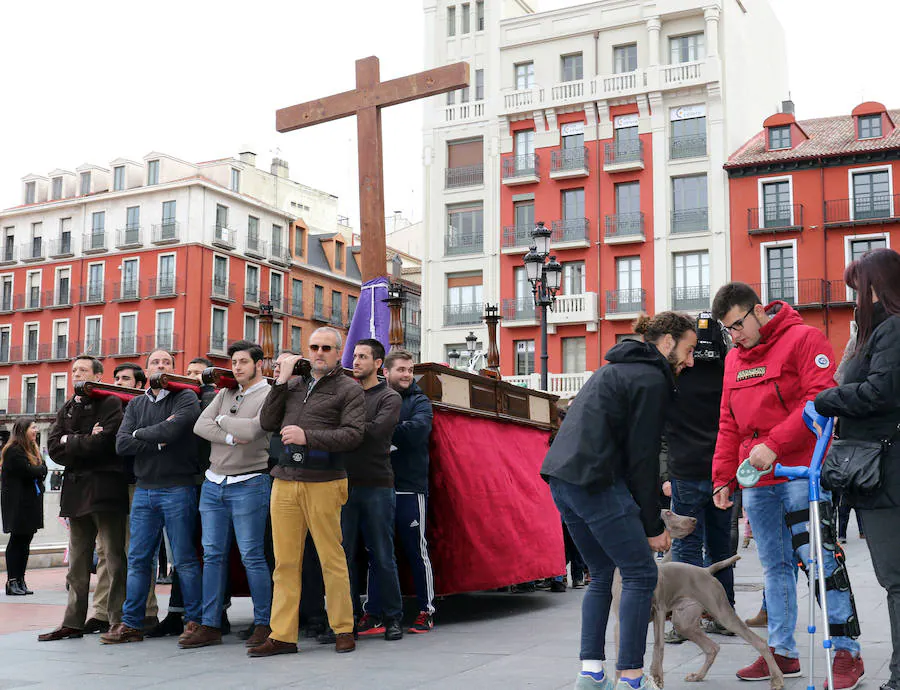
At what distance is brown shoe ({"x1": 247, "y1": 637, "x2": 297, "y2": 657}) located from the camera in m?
6.07

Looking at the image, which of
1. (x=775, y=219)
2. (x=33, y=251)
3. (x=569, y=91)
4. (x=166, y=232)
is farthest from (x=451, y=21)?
(x=33, y=251)

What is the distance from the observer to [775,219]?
111 ft

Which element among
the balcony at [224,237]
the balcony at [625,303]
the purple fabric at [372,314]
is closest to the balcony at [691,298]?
the balcony at [625,303]

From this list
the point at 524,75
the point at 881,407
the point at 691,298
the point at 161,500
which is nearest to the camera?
the point at 881,407

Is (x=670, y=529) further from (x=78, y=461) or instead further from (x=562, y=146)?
(x=562, y=146)

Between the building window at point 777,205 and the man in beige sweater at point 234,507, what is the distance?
30.1m

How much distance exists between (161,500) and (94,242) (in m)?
46.0

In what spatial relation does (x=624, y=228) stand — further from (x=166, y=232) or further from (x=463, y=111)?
(x=166, y=232)

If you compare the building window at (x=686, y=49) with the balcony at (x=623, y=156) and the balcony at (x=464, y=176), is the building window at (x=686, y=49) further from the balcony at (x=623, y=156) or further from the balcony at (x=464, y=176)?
the balcony at (x=464, y=176)

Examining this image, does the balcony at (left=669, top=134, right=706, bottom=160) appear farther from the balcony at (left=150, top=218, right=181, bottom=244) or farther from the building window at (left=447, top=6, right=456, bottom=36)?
the balcony at (left=150, top=218, right=181, bottom=244)

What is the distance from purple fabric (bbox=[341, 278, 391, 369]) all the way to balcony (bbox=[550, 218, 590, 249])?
2685 cm

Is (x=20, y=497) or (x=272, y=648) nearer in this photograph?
(x=272, y=648)

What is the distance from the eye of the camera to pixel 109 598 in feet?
23.6

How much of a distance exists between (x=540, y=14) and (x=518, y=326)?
12.0 metres
